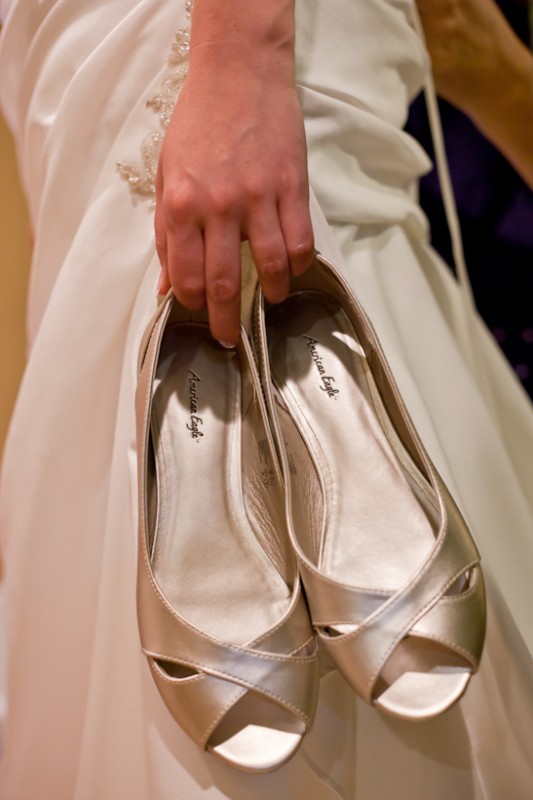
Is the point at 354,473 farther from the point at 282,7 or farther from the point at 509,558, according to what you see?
the point at 282,7

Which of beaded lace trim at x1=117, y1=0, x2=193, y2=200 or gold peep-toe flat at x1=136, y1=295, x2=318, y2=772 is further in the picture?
beaded lace trim at x1=117, y1=0, x2=193, y2=200

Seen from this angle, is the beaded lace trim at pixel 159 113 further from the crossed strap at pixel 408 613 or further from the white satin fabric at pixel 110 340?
the crossed strap at pixel 408 613

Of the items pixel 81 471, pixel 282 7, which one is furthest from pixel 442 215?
pixel 81 471

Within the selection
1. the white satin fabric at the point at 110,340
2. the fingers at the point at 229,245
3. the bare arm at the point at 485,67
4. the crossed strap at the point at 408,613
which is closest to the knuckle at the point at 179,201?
the fingers at the point at 229,245

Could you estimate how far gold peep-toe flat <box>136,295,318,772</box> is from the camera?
0.39m

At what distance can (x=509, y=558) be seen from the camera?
541 mm

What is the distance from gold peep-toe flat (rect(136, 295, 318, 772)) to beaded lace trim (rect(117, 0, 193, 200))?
4.9 inches

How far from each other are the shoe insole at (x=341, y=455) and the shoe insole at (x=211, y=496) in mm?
34

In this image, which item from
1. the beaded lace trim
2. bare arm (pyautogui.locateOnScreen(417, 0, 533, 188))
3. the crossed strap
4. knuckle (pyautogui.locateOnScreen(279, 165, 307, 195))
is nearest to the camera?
the crossed strap

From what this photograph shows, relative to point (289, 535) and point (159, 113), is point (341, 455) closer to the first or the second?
point (289, 535)

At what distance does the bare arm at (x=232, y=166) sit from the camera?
47 centimetres

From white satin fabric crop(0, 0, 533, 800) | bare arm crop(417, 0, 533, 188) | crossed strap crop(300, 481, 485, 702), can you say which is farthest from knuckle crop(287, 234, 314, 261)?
bare arm crop(417, 0, 533, 188)

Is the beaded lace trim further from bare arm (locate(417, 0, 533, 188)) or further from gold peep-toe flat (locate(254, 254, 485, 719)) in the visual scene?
bare arm (locate(417, 0, 533, 188))

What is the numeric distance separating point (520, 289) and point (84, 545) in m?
0.85
